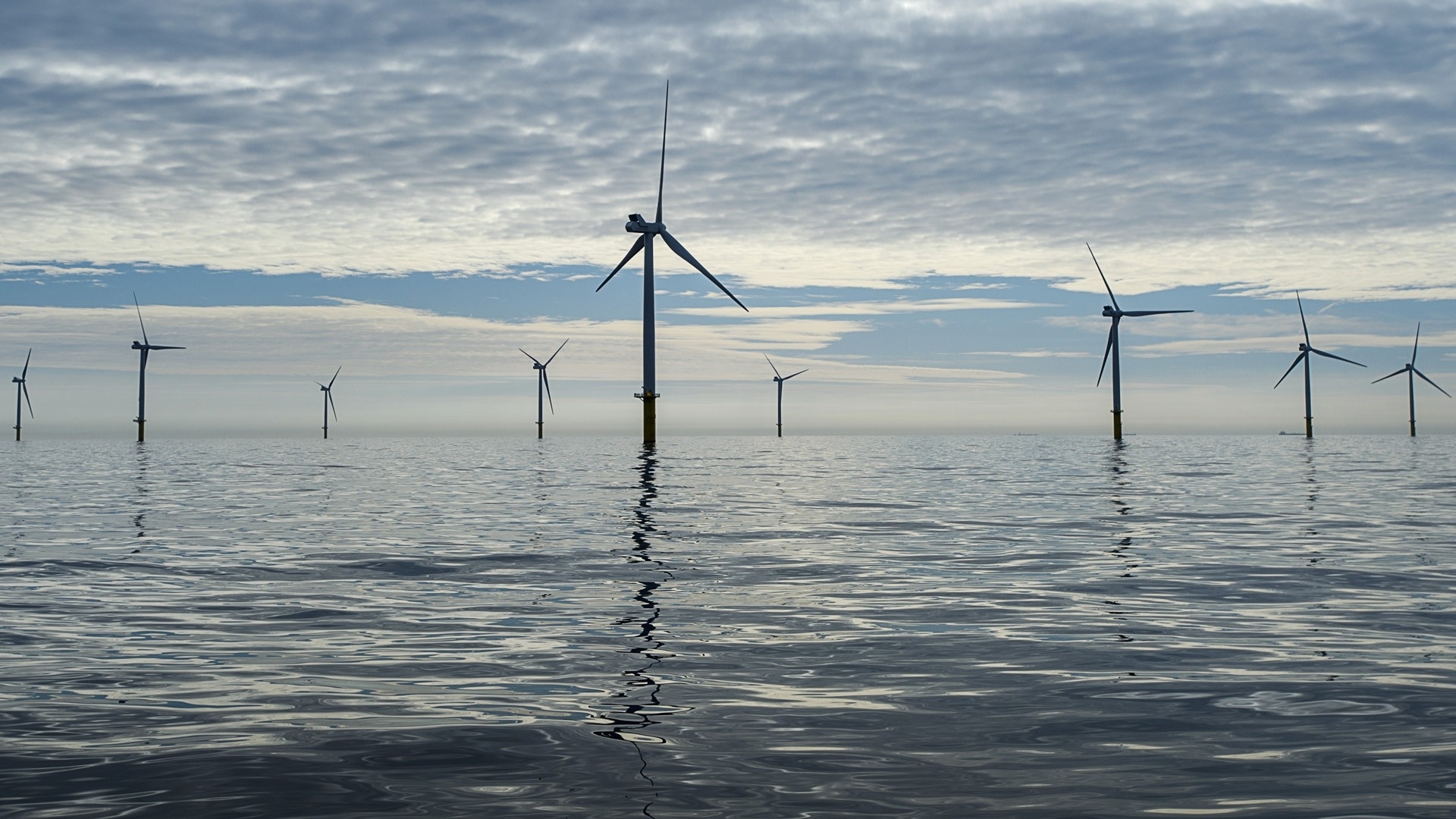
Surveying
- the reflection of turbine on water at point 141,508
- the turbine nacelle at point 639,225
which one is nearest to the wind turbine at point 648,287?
the turbine nacelle at point 639,225

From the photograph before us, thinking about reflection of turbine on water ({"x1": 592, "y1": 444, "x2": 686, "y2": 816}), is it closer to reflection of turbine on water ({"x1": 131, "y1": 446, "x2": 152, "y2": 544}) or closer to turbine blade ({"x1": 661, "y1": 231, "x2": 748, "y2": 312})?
reflection of turbine on water ({"x1": 131, "y1": 446, "x2": 152, "y2": 544})

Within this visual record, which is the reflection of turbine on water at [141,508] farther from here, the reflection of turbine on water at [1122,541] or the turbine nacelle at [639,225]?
the turbine nacelle at [639,225]

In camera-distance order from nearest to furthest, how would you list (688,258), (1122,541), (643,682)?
(643,682) → (1122,541) → (688,258)

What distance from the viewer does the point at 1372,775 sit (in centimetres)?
862

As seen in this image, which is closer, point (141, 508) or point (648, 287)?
point (141, 508)

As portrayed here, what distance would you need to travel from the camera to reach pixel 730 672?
12.5 meters

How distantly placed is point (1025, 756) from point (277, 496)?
4199cm

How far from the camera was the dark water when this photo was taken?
8477 millimetres

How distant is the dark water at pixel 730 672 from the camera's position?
8.48 m

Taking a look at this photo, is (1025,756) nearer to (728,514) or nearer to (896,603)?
(896,603)

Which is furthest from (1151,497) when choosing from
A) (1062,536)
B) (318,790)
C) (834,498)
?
(318,790)

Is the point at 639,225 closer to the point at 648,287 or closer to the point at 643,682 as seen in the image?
the point at 648,287

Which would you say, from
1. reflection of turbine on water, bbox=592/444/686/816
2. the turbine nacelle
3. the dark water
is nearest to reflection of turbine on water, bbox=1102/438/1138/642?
the dark water

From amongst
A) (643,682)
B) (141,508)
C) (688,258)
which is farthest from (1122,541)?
(688,258)
